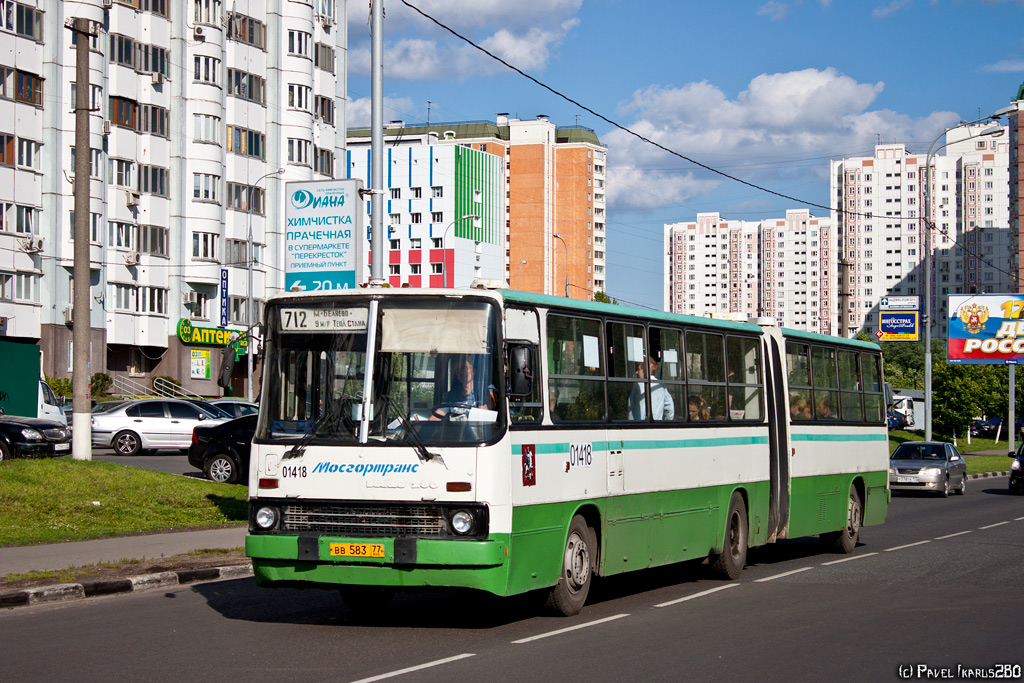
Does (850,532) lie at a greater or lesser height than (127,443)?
lesser

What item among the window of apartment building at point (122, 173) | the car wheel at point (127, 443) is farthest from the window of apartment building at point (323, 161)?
the car wheel at point (127, 443)

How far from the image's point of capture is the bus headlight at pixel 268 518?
9.71 meters

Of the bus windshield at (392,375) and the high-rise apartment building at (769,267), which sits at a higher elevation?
the high-rise apartment building at (769,267)

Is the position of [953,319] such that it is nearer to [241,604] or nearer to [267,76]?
[267,76]

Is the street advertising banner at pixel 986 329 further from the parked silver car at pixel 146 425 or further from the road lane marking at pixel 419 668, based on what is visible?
the road lane marking at pixel 419 668

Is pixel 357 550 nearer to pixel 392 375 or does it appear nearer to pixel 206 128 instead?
pixel 392 375

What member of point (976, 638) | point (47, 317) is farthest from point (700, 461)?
point (47, 317)

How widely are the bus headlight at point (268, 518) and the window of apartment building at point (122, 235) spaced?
51004mm

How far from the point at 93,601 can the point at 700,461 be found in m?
6.39

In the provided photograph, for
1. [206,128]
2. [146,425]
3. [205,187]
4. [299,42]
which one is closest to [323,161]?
[299,42]

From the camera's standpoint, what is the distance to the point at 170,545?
613 inches

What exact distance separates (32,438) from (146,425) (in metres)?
8.15

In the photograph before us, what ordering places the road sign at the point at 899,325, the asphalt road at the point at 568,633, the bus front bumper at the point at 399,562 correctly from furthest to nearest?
1. the road sign at the point at 899,325
2. the bus front bumper at the point at 399,562
3. the asphalt road at the point at 568,633

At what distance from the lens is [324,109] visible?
7000 cm
